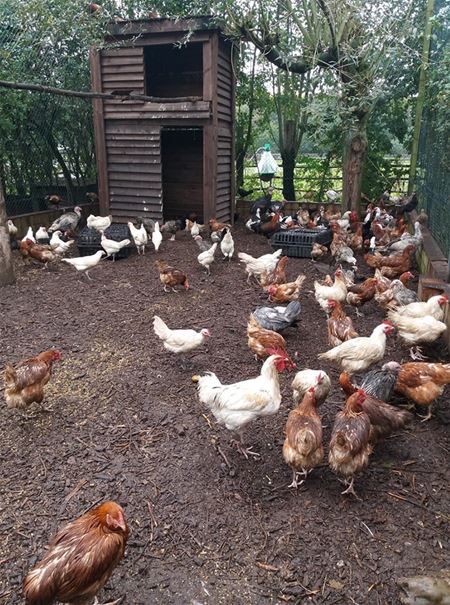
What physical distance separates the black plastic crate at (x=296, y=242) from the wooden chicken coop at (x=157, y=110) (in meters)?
2.39

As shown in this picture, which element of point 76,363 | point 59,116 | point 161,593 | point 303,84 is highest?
point 303,84

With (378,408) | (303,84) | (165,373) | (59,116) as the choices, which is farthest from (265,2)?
(378,408)

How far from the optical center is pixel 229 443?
3.78 metres

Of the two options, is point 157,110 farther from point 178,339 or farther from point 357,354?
point 357,354

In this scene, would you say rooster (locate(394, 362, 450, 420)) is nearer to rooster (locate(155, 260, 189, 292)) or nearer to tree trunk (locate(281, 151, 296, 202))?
rooster (locate(155, 260, 189, 292))

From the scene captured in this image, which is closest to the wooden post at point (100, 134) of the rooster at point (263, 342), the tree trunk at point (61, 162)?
the tree trunk at point (61, 162)

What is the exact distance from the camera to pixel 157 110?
10.5 meters

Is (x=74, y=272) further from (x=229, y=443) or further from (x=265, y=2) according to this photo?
(x=265, y=2)

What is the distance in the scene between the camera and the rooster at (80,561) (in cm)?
214

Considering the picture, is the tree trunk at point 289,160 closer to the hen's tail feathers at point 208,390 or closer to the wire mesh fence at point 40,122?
the wire mesh fence at point 40,122

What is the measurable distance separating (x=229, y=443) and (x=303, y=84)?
1274 cm

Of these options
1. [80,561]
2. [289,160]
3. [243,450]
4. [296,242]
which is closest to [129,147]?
[296,242]

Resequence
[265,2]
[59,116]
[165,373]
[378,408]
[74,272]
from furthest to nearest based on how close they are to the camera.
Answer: [59,116]
[265,2]
[74,272]
[165,373]
[378,408]

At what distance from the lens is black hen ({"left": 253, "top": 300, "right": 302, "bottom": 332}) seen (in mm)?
5430
